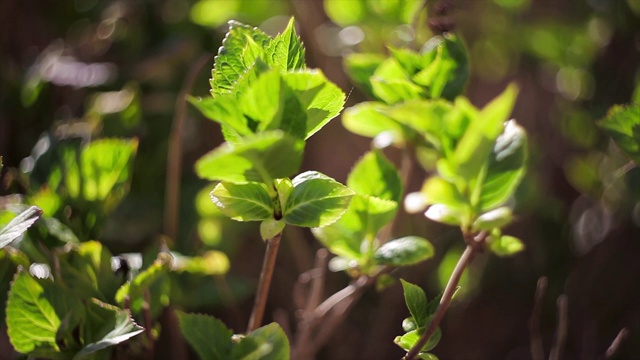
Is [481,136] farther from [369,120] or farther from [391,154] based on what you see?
[391,154]

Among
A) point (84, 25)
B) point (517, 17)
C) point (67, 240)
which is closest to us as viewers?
point (67, 240)

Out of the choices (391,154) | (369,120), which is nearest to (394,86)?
(369,120)

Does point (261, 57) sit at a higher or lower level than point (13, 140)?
higher

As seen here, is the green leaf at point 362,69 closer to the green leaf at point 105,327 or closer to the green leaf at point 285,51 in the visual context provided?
the green leaf at point 285,51

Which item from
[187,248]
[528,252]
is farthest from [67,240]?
[528,252]

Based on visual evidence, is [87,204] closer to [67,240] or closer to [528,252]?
[67,240]

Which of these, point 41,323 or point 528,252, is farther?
point 528,252
